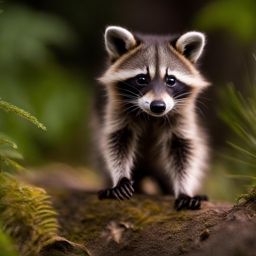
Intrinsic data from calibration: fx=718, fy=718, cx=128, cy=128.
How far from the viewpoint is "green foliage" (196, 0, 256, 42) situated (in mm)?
9953

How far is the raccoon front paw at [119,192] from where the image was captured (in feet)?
20.5

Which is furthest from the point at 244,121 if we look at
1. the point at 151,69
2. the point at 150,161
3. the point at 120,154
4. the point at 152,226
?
the point at 150,161

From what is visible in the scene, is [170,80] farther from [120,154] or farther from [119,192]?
[119,192]

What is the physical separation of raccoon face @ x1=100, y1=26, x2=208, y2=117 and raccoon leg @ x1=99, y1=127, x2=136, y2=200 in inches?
11.4

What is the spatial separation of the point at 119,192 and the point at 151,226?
0.80 metres

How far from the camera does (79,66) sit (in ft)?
45.3

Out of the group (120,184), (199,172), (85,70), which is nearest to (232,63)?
(85,70)

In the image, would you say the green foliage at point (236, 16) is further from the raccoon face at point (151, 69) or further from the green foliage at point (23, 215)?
the green foliage at point (23, 215)

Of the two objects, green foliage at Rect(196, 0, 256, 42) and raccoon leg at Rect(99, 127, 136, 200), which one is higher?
green foliage at Rect(196, 0, 256, 42)

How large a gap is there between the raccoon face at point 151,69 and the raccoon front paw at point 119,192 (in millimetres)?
683

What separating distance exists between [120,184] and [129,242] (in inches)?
43.8

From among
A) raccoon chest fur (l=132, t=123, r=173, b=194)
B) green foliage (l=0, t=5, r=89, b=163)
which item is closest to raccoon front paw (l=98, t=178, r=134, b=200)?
raccoon chest fur (l=132, t=123, r=173, b=194)

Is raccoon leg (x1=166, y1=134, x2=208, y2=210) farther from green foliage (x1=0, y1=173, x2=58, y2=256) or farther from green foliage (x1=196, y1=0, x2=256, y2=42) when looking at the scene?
green foliage (x1=196, y1=0, x2=256, y2=42)

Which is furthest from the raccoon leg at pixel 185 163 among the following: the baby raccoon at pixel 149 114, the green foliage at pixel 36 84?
the green foliage at pixel 36 84
